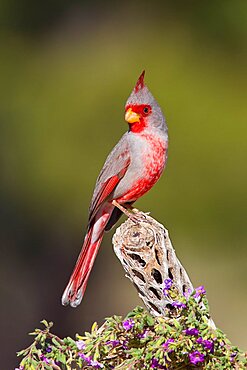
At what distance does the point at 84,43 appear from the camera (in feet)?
24.1

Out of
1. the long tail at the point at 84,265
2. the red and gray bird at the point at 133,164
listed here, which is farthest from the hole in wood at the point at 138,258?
the red and gray bird at the point at 133,164

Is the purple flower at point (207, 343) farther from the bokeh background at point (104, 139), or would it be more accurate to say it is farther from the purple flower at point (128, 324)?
the bokeh background at point (104, 139)

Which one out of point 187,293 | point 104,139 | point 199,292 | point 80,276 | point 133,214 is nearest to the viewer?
point 199,292

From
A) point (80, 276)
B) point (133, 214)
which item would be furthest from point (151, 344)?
point (80, 276)

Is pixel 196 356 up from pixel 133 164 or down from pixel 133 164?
down

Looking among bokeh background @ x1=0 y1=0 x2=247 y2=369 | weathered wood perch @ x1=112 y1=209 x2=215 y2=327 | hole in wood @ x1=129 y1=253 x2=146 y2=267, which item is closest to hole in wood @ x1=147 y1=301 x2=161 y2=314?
weathered wood perch @ x1=112 y1=209 x2=215 y2=327

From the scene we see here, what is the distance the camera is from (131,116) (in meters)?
2.98

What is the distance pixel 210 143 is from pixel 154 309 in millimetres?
4193

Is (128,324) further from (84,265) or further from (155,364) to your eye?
(84,265)

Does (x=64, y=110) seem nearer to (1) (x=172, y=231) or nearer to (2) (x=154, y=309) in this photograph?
(1) (x=172, y=231)

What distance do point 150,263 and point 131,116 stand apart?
32.7 inches

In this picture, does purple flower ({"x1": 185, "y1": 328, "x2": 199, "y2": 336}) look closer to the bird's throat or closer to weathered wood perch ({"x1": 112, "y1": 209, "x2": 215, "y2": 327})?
weathered wood perch ({"x1": 112, "y1": 209, "x2": 215, "y2": 327})

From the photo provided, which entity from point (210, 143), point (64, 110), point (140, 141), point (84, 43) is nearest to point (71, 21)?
point (84, 43)

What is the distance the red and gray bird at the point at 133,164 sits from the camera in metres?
2.99
